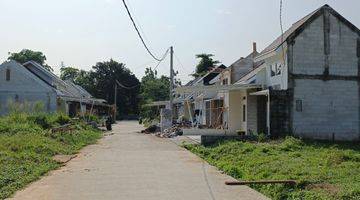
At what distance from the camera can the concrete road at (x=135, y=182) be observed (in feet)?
37.4

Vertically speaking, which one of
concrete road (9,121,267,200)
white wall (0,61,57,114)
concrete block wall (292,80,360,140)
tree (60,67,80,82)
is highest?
tree (60,67,80,82)

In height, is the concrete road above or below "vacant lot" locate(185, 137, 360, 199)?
below

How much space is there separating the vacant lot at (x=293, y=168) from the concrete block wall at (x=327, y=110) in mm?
3957

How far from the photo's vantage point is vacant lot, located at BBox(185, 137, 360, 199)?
36.1 ft

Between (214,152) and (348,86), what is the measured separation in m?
10.3

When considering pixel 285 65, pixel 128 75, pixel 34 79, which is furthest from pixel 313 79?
pixel 128 75

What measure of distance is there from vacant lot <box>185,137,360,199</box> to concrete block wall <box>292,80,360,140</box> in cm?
396

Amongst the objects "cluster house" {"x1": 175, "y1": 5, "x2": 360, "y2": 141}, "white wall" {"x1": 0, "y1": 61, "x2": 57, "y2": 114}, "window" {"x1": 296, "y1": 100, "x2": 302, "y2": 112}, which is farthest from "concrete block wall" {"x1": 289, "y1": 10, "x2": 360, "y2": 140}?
"white wall" {"x1": 0, "y1": 61, "x2": 57, "y2": 114}

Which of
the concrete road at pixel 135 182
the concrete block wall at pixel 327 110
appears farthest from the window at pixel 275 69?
the concrete road at pixel 135 182

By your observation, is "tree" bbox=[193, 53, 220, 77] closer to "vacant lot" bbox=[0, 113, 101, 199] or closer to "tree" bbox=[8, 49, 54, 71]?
"tree" bbox=[8, 49, 54, 71]

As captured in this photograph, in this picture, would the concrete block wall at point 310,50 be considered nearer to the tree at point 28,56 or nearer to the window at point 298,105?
the window at point 298,105

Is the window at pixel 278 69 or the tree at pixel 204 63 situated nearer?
the window at pixel 278 69

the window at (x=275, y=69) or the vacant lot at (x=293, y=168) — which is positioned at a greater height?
the window at (x=275, y=69)

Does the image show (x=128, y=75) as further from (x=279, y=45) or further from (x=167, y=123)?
(x=279, y=45)
